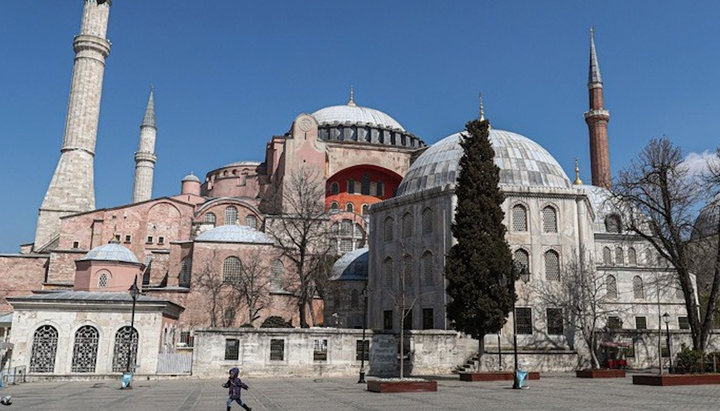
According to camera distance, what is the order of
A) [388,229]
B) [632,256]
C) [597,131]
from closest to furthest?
[388,229], [632,256], [597,131]

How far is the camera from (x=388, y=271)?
90.2 ft

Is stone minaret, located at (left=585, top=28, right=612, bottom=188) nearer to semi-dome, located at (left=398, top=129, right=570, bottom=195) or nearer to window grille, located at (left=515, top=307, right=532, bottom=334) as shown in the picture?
semi-dome, located at (left=398, top=129, right=570, bottom=195)

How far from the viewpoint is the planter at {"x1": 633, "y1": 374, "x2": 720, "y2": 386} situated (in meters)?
15.9

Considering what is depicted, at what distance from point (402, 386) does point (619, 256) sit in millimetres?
29771

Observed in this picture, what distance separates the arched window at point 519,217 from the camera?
82.1ft

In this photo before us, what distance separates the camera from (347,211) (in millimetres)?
43469

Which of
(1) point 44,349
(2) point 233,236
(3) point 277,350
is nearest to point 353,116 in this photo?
(2) point 233,236

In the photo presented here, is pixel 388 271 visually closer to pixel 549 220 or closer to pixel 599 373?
pixel 549 220

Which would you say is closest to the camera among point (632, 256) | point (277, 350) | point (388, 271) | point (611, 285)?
point (277, 350)

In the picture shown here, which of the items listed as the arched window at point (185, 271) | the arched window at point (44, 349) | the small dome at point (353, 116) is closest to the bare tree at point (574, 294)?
the arched window at point (44, 349)

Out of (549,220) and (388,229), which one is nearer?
(549,220)

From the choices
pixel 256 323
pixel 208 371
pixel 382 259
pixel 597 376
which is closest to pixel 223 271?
pixel 256 323

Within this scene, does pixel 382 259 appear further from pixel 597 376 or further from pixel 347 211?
pixel 347 211

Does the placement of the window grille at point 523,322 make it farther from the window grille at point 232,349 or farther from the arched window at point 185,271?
the arched window at point 185,271
